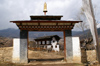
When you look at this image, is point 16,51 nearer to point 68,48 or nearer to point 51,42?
point 68,48

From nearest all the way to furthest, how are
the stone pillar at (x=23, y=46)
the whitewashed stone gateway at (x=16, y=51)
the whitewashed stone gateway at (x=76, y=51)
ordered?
the whitewashed stone gateway at (x=16, y=51) < the stone pillar at (x=23, y=46) < the whitewashed stone gateway at (x=76, y=51)

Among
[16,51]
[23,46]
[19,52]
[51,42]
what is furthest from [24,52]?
[51,42]

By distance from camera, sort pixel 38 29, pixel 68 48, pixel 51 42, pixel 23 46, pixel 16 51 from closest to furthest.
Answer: pixel 16 51, pixel 23 46, pixel 68 48, pixel 38 29, pixel 51 42

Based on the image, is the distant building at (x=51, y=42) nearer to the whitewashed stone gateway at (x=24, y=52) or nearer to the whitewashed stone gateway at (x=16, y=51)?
the whitewashed stone gateway at (x=24, y=52)

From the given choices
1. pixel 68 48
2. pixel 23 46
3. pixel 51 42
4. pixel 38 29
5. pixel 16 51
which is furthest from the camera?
pixel 51 42

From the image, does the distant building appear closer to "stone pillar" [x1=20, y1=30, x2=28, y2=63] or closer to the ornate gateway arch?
the ornate gateway arch

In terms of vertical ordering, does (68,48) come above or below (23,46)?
below

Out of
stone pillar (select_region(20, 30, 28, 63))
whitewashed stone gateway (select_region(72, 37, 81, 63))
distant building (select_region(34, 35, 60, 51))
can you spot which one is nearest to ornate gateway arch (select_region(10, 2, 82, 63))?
stone pillar (select_region(20, 30, 28, 63))

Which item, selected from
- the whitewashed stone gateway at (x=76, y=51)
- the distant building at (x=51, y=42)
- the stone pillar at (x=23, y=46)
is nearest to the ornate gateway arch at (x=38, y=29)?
the stone pillar at (x=23, y=46)

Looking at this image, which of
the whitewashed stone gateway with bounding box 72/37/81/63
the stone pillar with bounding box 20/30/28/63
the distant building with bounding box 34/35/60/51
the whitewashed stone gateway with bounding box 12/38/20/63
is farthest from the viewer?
the distant building with bounding box 34/35/60/51

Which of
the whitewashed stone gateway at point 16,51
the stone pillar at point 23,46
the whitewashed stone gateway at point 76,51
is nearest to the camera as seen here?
the whitewashed stone gateway at point 16,51

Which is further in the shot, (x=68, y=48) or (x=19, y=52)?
(x=68, y=48)

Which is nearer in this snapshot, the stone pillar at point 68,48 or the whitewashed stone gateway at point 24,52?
the whitewashed stone gateway at point 24,52

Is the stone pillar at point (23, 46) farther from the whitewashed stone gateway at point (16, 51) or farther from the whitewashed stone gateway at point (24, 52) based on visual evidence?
the whitewashed stone gateway at point (16, 51)
